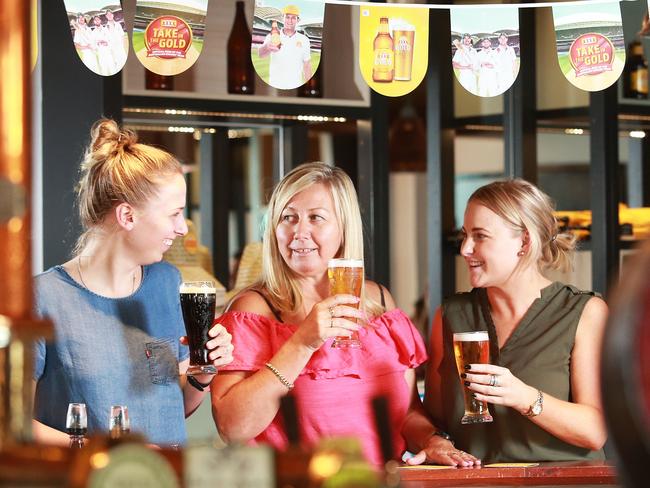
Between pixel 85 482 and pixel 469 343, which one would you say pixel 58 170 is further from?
pixel 85 482

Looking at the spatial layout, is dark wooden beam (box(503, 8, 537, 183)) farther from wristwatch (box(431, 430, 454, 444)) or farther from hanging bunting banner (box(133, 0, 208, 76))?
wristwatch (box(431, 430, 454, 444))

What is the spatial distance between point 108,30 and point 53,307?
973 millimetres

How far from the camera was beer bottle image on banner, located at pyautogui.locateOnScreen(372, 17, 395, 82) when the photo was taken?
11.0ft

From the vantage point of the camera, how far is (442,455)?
2.46 metres

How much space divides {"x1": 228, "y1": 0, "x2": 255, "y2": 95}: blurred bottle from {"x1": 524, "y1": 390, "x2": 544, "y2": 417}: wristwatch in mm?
2319

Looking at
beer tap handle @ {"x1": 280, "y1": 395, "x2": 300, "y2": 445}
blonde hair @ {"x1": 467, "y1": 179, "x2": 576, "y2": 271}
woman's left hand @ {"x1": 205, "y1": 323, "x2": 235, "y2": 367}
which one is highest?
blonde hair @ {"x1": 467, "y1": 179, "x2": 576, "y2": 271}

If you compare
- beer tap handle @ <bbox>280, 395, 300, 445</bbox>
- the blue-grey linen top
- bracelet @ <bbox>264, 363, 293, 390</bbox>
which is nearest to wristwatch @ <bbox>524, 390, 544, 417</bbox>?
bracelet @ <bbox>264, 363, 293, 390</bbox>

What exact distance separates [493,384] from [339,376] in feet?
1.34

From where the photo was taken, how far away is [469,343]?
2.43 metres

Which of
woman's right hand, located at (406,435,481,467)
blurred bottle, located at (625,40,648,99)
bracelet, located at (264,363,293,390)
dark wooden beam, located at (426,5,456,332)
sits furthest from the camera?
blurred bottle, located at (625,40,648,99)

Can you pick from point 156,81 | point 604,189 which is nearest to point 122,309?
point 156,81

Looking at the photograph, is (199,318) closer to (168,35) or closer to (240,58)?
(168,35)

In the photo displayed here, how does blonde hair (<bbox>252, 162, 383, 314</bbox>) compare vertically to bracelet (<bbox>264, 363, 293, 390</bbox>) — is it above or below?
above

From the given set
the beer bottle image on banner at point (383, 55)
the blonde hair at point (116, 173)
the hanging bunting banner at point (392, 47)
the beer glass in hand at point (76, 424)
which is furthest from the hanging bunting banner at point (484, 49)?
the beer glass in hand at point (76, 424)
